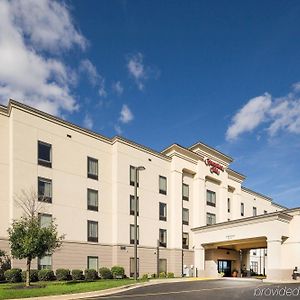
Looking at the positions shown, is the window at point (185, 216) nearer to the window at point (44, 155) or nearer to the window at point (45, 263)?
the window at point (45, 263)

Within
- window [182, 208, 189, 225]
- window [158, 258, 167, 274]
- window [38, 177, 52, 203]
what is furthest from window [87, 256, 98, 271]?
window [182, 208, 189, 225]

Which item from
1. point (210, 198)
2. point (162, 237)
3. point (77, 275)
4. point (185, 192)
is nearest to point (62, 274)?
point (77, 275)

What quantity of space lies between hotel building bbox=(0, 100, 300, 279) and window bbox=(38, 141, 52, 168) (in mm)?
94

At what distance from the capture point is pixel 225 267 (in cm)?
4956

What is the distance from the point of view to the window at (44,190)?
33875 mm

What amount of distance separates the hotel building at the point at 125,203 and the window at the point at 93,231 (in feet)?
0.34

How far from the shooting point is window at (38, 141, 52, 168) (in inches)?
1361

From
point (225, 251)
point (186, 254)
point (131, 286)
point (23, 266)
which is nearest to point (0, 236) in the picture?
point (23, 266)

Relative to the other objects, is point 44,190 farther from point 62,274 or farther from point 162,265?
point 162,265

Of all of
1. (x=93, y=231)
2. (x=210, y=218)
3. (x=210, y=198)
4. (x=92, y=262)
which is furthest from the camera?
(x=210, y=198)

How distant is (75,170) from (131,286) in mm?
16141

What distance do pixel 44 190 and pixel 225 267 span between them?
27856 mm

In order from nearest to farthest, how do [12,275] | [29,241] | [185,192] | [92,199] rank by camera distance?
[29,241] < [12,275] < [92,199] < [185,192]

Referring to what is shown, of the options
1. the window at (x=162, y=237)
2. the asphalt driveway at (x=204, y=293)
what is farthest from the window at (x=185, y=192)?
the asphalt driveway at (x=204, y=293)
